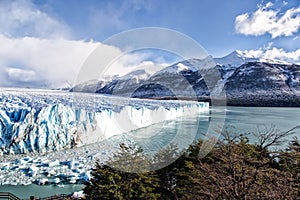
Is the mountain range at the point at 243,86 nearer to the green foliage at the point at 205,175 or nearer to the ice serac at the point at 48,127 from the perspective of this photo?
the ice serac at the point at 48,127

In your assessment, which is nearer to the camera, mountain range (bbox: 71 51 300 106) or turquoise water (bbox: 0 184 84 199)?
turquoise water (bbox: 0 184 84 199)

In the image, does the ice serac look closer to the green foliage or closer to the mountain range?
the green foliage

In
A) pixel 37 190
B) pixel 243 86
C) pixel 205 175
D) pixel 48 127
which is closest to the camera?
pixel 205 175

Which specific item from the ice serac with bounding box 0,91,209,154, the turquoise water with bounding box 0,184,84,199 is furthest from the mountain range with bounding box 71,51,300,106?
the turquoise water with bounding box 0,184,84,199

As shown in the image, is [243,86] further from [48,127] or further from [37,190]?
[37,190]

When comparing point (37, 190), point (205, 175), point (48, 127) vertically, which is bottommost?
point (37, 190)

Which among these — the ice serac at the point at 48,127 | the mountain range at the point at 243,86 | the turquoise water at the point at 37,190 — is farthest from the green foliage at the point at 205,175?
the mountain range at the point at 243,86

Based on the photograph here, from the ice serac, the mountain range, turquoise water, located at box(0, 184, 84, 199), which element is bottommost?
turquoise water, located at box(0, 184, 84, 199)

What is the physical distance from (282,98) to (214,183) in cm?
6089

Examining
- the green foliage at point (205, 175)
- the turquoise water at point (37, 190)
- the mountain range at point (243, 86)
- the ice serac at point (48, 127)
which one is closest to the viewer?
the green foliage at point (205, 175)

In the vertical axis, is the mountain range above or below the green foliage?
above

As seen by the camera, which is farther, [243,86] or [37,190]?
[243,86]

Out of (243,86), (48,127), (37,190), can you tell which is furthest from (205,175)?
(243,86)

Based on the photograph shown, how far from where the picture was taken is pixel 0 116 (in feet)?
36.1
